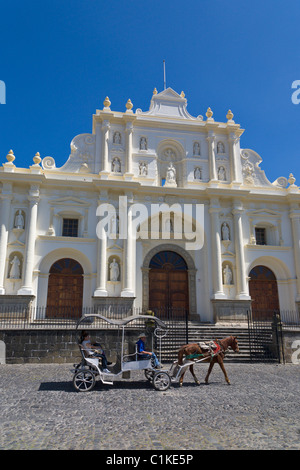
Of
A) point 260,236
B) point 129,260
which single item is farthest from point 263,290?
point 129,260

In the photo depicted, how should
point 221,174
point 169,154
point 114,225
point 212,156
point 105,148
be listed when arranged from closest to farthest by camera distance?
1. point 114,225
2. point 105,148
3. point 212,156
4. point 221,174
5. point 169,154

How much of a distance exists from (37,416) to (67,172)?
15972 mm

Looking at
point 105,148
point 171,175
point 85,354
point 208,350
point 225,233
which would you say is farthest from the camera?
point 171,175

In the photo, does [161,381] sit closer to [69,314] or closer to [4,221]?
[69,314]

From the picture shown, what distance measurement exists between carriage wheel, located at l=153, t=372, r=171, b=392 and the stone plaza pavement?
0.60 feet

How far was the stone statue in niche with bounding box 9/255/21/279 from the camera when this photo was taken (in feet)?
59.4

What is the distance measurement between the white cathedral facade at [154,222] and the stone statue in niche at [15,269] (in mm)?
74

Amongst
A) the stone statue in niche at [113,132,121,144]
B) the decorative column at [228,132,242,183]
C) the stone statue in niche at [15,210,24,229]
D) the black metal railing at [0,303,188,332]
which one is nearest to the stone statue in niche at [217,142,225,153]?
the decorative column at [228,132,242,183]

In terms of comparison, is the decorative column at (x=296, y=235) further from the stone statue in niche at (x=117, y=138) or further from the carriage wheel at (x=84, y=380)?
the carriage wheel at (x=84, y=380)

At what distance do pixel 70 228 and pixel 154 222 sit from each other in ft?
16.5

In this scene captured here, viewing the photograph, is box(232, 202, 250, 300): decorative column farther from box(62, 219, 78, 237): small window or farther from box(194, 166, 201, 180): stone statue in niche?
box(62, 219, 78, 237): small window

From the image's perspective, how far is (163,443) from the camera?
508 centimetres

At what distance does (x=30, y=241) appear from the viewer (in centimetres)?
1838

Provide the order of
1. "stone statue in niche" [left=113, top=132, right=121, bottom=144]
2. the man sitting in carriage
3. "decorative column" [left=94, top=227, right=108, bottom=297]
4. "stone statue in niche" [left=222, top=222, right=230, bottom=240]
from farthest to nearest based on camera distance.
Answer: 1. "stone statue in niche" [left=113, top=132, right=121, bottom=144]
2. "stone statue in niche" [left=222, top=222, right=230, bottom=240]
3. "decorative column" [left=94, top=227, right=108, bottom=297]
4. the man sitting in carriage
